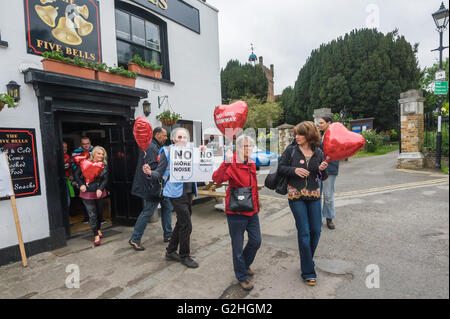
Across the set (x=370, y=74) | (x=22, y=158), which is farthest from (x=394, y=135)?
(x=22, y=158)

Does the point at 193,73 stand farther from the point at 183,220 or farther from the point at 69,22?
the point at 183,220

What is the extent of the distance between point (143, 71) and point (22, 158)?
9.61 ft

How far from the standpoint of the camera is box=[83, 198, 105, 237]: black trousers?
14.8 feet

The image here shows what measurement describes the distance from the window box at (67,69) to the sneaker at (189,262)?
139 inches

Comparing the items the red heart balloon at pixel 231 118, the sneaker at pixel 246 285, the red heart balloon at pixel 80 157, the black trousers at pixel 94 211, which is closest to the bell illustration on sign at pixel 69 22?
the red heart balloon at pixel 80 157

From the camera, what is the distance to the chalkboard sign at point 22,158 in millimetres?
3867

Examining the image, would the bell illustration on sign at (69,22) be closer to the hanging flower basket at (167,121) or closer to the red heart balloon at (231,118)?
the hanging flower basket at (167,121)

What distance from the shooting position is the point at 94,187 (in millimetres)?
4512

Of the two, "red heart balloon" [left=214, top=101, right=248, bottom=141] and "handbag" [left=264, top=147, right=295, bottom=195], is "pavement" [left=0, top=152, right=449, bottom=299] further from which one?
"red heart balloon" [left=214, top=101, right=248, bottom=141]

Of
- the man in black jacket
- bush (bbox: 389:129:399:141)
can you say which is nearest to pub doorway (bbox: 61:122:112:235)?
the man in black jacket

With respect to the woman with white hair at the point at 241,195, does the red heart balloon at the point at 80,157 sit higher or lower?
higher

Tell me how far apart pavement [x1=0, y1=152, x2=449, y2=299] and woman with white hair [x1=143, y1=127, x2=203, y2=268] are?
0.50 ft
